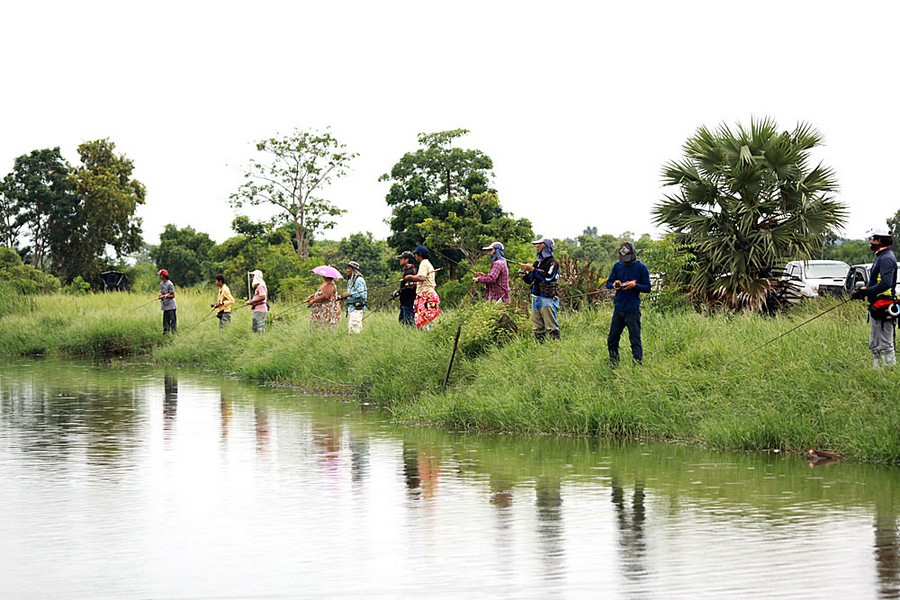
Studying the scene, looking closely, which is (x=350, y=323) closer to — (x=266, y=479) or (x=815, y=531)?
(x=266, y=479)

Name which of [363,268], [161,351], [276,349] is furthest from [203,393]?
[363,268]

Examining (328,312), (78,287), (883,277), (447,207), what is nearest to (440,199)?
(447,207)

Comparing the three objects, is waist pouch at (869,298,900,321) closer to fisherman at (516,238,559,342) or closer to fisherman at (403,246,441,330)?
fisherman at (516,238,559,342)

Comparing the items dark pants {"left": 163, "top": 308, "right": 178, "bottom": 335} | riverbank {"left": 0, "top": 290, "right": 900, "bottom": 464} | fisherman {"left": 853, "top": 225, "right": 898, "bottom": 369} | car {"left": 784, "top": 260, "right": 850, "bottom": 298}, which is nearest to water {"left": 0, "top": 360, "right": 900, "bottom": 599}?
riverbank {"left": 0, "top": 290, "right": 900, "bottom": 464}

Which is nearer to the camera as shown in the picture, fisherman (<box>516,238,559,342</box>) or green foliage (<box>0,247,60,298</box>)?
fisherman (<box>516,238,559,342</box>)

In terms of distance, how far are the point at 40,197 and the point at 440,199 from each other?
21098 mm

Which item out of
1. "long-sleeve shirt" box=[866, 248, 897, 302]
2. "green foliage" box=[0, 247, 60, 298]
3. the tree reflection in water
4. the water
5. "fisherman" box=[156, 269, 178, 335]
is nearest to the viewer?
the water

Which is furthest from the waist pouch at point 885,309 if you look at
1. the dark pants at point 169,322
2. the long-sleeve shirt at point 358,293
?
the dark pants at point 169,322

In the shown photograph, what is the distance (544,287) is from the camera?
16.4 meters

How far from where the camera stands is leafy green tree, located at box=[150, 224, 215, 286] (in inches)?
2552

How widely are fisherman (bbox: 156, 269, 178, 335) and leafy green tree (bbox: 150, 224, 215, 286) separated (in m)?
33.1

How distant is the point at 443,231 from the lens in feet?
158

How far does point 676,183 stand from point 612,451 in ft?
29.7

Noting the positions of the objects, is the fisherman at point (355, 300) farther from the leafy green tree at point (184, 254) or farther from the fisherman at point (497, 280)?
the leafy green tree at point (184, 254)
